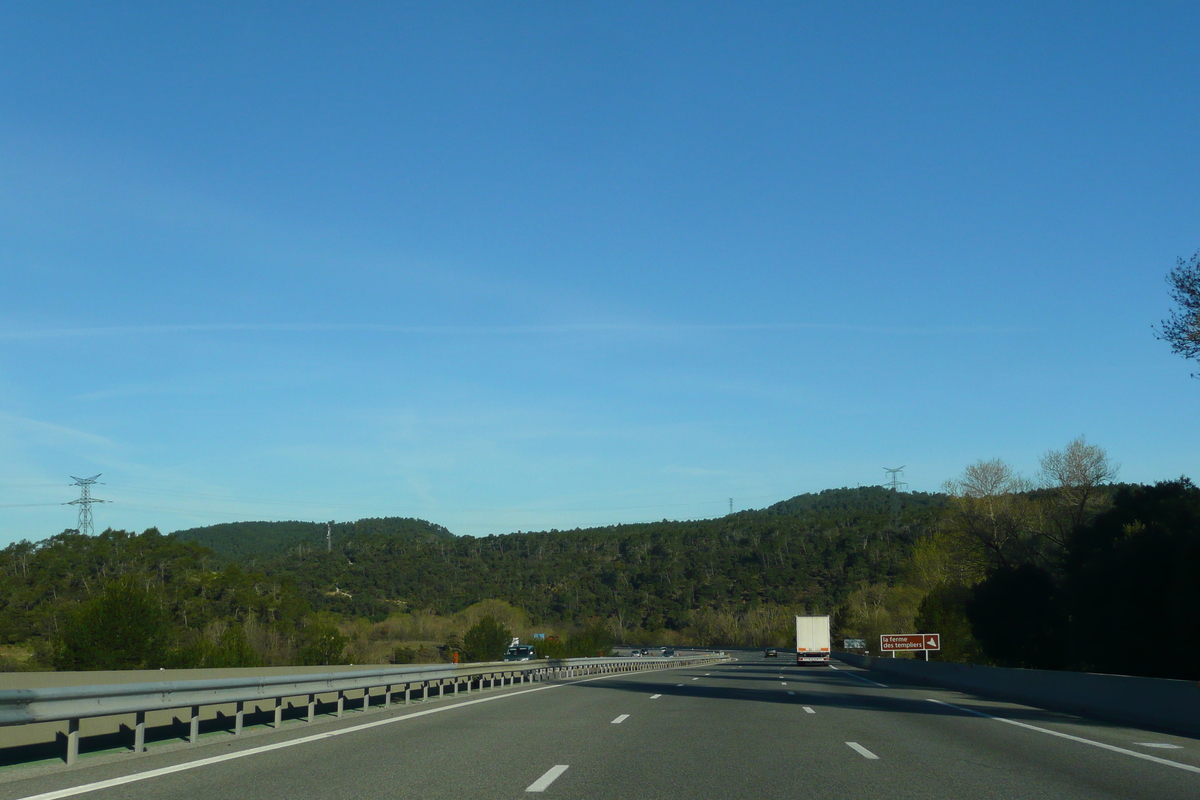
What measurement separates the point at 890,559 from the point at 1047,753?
177035mm

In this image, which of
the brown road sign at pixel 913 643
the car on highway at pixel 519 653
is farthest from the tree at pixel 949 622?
the car on highway at pixel 519 653

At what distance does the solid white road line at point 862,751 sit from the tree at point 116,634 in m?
62.4

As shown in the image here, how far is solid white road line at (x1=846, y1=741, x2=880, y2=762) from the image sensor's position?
43.0ft

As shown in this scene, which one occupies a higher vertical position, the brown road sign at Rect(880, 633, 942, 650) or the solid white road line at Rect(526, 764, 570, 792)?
the solid white road line at Rect(526, 764, 570, 792)

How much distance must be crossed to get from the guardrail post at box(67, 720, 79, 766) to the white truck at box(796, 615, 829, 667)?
62.3 metres

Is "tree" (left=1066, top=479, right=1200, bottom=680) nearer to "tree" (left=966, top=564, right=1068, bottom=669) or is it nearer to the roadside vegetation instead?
the roadside vegetation

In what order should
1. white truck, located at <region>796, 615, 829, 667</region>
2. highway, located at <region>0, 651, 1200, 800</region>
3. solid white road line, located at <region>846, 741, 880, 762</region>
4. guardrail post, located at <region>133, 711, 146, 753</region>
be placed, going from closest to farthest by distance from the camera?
highway, located at <region>0, 651, 1200, 800</region> < guardrail post, located at <region>133, 711, 146, 753</region> < solid white road line, located at <region>846, 741, 880, 762</region> < white truck, located at <region>796, 615, 829, 667</region>

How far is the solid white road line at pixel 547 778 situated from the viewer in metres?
10.1

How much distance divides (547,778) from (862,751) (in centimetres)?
496

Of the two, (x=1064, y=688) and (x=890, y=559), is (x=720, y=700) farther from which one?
(x=890, y=559)

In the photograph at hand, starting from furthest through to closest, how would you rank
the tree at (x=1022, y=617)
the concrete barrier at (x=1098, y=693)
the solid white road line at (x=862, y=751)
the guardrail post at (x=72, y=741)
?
1. the tree at (x=1022, y=617)
2. the concrete barrier at (x=1098, y=693)
3. the solid white road line at (x=862, y=751)
4. the guardrail post at (x=72, y=741)

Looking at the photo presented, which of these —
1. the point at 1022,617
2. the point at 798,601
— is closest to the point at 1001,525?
the point at 1022,617

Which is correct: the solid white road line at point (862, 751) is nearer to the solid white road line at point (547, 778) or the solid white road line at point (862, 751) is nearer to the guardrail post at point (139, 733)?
the solid white road line at point (547, 778)

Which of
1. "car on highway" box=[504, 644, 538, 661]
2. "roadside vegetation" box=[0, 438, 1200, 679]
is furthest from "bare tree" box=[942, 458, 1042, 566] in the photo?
"car on highway" box=[504, 644, 538, 661]
